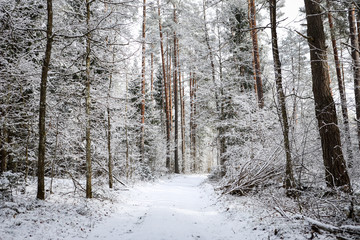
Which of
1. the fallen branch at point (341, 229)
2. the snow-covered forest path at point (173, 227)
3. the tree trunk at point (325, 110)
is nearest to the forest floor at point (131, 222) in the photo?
the snow-covered forest path at point (173, 227)

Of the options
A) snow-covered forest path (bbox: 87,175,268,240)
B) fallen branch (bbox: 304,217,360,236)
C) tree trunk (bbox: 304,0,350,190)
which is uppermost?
tree trunk (bbox: 304,0,350,190)

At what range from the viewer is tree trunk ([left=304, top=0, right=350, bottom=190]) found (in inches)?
200

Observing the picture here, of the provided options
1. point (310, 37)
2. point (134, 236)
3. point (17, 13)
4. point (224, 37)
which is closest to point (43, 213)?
point (134, 236)

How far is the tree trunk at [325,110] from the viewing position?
16.7ft

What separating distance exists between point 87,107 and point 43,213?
320 cm

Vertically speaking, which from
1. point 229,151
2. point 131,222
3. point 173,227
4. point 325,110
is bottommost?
point 131,222

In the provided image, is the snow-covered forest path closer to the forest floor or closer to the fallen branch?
the forest floor

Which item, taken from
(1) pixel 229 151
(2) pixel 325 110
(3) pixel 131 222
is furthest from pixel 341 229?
(1) pixel 229 151

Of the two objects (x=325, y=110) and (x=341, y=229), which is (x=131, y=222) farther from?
(x=325, y=110)

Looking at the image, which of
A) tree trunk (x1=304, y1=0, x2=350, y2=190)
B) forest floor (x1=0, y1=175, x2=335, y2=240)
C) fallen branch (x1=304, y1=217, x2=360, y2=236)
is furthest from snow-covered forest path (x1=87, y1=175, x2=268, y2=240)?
tree trunk (x1=304, y1=0, x2=350, y2=190)

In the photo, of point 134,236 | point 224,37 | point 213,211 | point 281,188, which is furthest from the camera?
point 224,37

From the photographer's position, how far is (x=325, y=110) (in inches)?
212

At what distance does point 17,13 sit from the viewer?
6195mm

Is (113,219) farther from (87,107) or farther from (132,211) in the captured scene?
(87,107)
